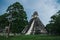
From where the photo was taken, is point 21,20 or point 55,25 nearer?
point 55,25

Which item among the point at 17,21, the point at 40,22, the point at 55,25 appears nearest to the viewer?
the point at 55,25

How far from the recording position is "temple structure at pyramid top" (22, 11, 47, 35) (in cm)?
4106

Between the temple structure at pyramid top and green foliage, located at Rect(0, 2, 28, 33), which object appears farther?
the temple structure at pyramid top

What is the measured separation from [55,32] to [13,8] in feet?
31.7

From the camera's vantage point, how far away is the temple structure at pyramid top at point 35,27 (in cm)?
4106

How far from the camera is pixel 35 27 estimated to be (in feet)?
138

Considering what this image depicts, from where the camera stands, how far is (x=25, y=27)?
140ft

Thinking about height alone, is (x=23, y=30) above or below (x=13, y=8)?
below

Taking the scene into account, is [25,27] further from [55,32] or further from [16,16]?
[55,32]

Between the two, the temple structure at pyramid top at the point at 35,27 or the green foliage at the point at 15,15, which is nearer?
the green foliage at the point at 15,15

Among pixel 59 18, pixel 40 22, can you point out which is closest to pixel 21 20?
pixel 40 22

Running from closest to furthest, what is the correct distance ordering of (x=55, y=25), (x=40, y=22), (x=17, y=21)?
(x=55, y=25) < (x=17, y=21) < (x=40, y=22)

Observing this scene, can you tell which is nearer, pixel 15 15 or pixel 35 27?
pixel 15 15

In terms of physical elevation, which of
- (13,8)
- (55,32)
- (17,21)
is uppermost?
(13,8)
